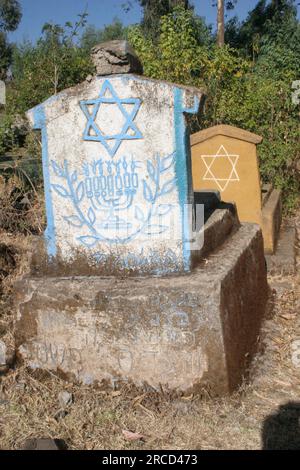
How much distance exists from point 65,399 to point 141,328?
58 centimetres

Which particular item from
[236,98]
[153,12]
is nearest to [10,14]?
[153,12]

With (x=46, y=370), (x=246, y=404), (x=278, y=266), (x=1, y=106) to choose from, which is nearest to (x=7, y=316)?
(x=46, y=370)

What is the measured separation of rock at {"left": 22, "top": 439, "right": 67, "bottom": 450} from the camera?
2.58 meters

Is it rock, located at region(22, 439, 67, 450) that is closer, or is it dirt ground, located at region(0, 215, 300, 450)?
rock, located at region(22, 439, 67, 450)

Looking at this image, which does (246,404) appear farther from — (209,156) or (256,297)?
(209,156)

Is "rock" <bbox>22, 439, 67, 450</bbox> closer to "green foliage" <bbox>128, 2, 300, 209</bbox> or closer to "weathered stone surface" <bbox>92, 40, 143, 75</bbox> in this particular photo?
"weathered stone surface" <bbox>92, 40, 143, 75</bbox>

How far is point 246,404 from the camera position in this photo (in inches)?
120

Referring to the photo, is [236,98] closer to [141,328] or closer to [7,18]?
[141,328]

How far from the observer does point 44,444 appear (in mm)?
2590

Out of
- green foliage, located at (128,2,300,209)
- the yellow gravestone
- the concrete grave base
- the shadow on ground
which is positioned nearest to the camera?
the shadow on ground

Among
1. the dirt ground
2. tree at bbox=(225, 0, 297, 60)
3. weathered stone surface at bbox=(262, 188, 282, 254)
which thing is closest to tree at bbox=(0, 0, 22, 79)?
tree at bbox=(225, 0, 297, 60)

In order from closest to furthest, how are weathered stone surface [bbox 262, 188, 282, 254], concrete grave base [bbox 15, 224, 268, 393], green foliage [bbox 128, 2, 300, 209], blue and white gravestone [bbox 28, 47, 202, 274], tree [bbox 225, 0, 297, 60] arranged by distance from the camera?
concrete grave base [bbox 15, 224, 268, 393], blue and white gravestone [bbox 28, 47, 202, 274], weathered stone surface [bbox 262, 188, 282, 254], green foliage [bbox 128, 2, 300, 209], tree [bbox 225, 0, 297, 60]

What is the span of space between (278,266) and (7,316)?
2819 millimetres

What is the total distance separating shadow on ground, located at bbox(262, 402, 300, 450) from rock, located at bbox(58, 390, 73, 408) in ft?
3.54
